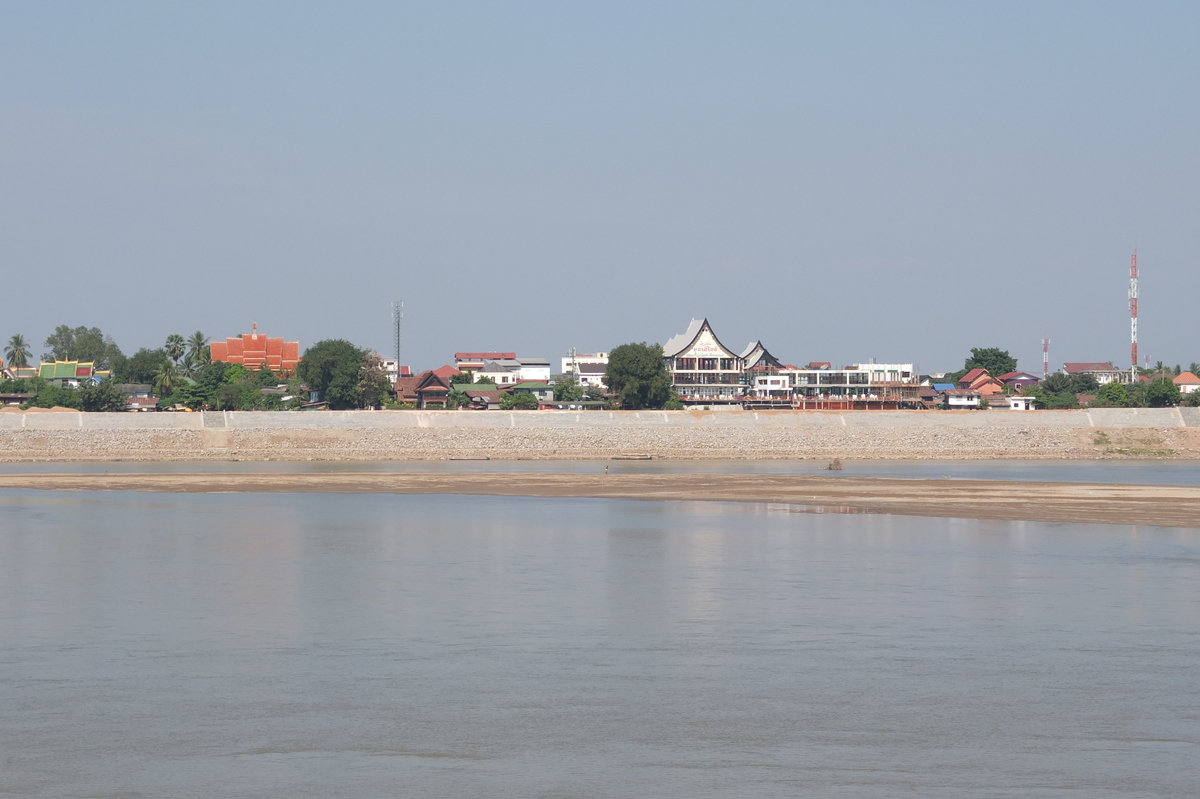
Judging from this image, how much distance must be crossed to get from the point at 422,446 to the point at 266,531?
36656 millimetres

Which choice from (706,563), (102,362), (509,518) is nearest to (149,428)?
(509,518)

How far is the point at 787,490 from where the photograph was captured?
45.9 metres

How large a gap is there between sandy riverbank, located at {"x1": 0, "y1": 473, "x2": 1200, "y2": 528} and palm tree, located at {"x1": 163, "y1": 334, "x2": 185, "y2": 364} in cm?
8392

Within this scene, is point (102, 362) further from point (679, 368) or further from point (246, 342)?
point (679, 368)

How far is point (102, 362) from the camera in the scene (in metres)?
180

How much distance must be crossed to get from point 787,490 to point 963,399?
3847 inches

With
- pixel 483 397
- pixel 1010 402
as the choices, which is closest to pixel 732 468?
pixel 483 397

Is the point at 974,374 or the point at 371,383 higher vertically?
the point at 974,374

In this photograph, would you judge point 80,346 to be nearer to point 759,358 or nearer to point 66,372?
point 66,372

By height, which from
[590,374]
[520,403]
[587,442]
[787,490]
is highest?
[590,374]

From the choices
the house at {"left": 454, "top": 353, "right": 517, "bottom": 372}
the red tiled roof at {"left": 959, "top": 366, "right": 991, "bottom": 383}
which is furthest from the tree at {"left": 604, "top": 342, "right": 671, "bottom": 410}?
the house at {"left": 454, "top": 353, "right": 517, "bottom": 372}

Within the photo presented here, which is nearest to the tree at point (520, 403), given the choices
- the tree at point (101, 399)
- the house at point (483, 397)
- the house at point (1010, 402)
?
the house at point (483, 397)

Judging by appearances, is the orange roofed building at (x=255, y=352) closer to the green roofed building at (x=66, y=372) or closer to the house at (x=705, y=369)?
the green roofed building at (x=66, y=372)

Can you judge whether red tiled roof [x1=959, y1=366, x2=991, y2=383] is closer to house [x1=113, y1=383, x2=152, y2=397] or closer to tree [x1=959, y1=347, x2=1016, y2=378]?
tree [x1=959, y1=347, x2=1016, y2=378]
